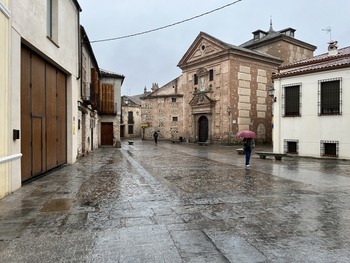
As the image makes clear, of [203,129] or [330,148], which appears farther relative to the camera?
[203,129]

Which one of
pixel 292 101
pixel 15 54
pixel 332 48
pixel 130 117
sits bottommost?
Answer: pixel 292 101

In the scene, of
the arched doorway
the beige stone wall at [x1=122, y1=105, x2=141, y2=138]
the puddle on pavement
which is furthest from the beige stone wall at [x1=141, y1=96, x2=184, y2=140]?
the puddle on pavement

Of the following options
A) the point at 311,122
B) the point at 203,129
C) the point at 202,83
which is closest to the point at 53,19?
the point at 311,122

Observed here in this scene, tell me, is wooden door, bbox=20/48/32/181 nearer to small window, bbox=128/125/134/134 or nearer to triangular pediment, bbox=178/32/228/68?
triangular pediment, bbox=178/32/228/68

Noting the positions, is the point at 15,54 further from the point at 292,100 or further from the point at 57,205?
the point at 292,100

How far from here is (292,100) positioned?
1756 cm

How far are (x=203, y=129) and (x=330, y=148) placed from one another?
1833cm

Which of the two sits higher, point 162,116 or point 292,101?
point 162,116

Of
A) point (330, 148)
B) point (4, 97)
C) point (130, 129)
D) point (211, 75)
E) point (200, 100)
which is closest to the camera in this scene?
point (4, 97)

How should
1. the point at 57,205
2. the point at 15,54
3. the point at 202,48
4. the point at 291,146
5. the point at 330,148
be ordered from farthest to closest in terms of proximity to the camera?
the point at 202,48 < the point at 291,146 < the point at 330,148 < the point at 15,54 < the point at 57,205

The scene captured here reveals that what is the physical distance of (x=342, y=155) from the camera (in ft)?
49.9

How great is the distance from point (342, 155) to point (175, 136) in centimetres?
2940

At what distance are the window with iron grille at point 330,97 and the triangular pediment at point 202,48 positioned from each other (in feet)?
48.7

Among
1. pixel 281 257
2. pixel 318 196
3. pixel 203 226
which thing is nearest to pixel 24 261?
pixel 203 226
